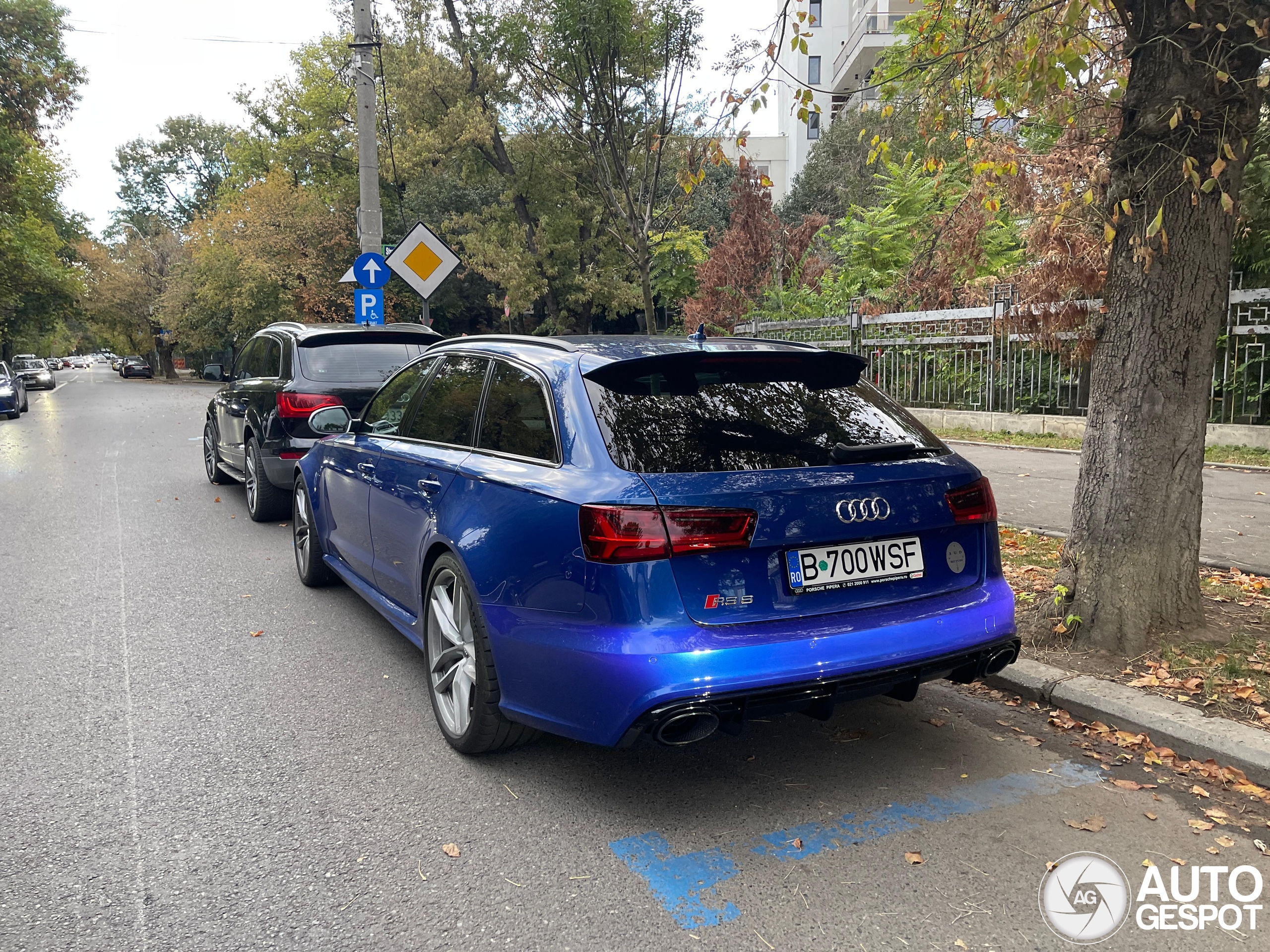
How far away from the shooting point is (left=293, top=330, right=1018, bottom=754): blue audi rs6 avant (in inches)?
115

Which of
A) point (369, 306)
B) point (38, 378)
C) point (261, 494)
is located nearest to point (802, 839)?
point (261, 494)

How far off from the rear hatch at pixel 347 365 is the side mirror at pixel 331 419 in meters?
2.19

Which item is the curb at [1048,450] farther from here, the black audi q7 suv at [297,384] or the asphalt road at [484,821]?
the asphalt road at [484,821]

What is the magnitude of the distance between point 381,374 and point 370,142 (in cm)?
676

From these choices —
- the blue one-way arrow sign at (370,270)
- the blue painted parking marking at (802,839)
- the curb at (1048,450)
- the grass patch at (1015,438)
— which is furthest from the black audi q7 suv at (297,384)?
the grass patch at (1015,438)

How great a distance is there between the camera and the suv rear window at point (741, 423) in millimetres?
3141

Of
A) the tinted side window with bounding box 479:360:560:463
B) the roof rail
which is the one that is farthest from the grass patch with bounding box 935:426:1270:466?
the tinted side window with bounding box 479:360:560:463

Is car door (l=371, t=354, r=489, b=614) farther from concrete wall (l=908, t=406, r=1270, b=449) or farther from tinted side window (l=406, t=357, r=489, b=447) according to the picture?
concrete wall (l=908, t=406, r=1270, b=449)

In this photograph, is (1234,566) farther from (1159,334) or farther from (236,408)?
(236,408)

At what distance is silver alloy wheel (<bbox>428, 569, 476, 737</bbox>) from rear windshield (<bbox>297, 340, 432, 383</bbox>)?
445cm

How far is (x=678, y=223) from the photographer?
2766cm

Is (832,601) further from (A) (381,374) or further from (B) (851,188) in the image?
(B) (851,188)

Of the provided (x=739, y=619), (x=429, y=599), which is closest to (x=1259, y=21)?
(x=739, y=619)

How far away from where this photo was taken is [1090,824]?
3111mm
